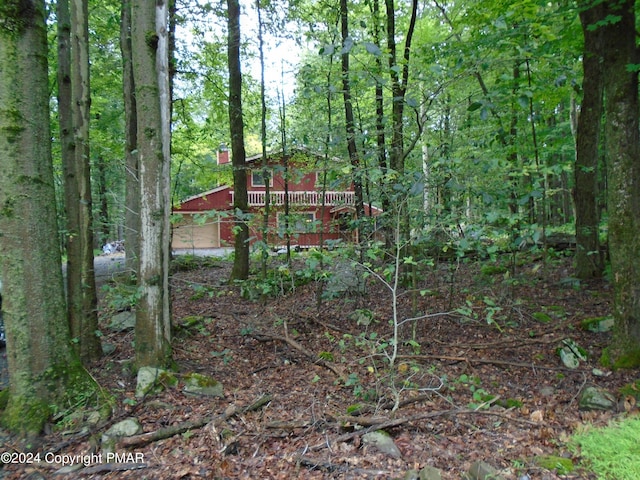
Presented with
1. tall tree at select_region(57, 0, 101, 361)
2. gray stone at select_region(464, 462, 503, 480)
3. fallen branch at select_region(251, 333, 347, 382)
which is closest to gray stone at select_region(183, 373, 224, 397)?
tall tree at select_region(57, 0, 101, 361)

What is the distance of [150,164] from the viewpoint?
12.6 feet

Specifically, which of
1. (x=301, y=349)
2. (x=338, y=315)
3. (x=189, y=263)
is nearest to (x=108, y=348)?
(x=301, y=349)

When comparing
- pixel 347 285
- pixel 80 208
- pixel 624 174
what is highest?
pixel 624 174

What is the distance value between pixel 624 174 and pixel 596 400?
2.47m

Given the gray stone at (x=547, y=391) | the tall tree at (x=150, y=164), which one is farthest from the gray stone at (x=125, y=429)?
the gray stone at (x=547, y=391)

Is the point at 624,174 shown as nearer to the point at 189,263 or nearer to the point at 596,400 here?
the point at 596,400

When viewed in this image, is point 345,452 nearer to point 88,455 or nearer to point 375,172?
point 88,455

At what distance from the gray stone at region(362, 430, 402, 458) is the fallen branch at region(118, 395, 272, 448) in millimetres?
1171

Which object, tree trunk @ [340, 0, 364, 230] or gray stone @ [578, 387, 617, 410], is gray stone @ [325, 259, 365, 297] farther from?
gray stone @ [578, 387, 617, 410]

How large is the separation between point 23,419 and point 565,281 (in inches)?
327

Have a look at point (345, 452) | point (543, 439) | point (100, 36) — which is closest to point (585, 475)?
point (543, 439)

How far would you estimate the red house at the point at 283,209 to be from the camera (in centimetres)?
551

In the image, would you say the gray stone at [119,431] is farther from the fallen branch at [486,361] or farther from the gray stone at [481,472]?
the fallen branch at [486,361]

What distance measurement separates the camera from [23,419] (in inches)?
117
